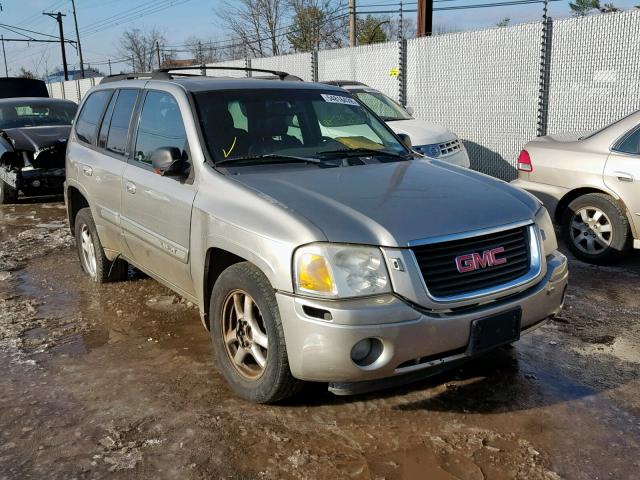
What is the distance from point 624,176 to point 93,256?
5.08 metres

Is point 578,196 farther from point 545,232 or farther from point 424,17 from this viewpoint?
point 424,17

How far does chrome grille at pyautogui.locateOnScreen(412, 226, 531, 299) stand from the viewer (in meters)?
2.94

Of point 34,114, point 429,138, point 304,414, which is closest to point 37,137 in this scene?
point 34,114

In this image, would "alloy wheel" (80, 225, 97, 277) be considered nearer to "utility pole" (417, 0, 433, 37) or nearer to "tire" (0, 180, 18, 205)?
"tire" (0, 180, 18, 205)

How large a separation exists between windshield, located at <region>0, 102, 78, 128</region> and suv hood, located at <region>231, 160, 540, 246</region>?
368 inches

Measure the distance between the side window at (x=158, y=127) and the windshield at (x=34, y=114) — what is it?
7935 millimetres

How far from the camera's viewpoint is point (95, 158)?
5.14m

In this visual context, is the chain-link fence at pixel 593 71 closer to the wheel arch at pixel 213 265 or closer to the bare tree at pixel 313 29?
the wheel arch at pixel 213 265

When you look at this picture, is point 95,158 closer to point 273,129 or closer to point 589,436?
point 273,129

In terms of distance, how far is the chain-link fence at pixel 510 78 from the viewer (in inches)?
381

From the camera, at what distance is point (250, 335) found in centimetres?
335

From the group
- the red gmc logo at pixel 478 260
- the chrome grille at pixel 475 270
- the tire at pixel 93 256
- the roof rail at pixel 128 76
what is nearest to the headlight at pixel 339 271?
the chrome grille at pixel 475 270

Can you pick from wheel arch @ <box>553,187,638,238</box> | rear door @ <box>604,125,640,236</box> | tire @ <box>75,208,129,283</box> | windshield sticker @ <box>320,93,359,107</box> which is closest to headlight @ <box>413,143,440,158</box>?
wheel arch @ <box>553,187,638,238</box>

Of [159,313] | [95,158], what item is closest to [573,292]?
[159,313]
